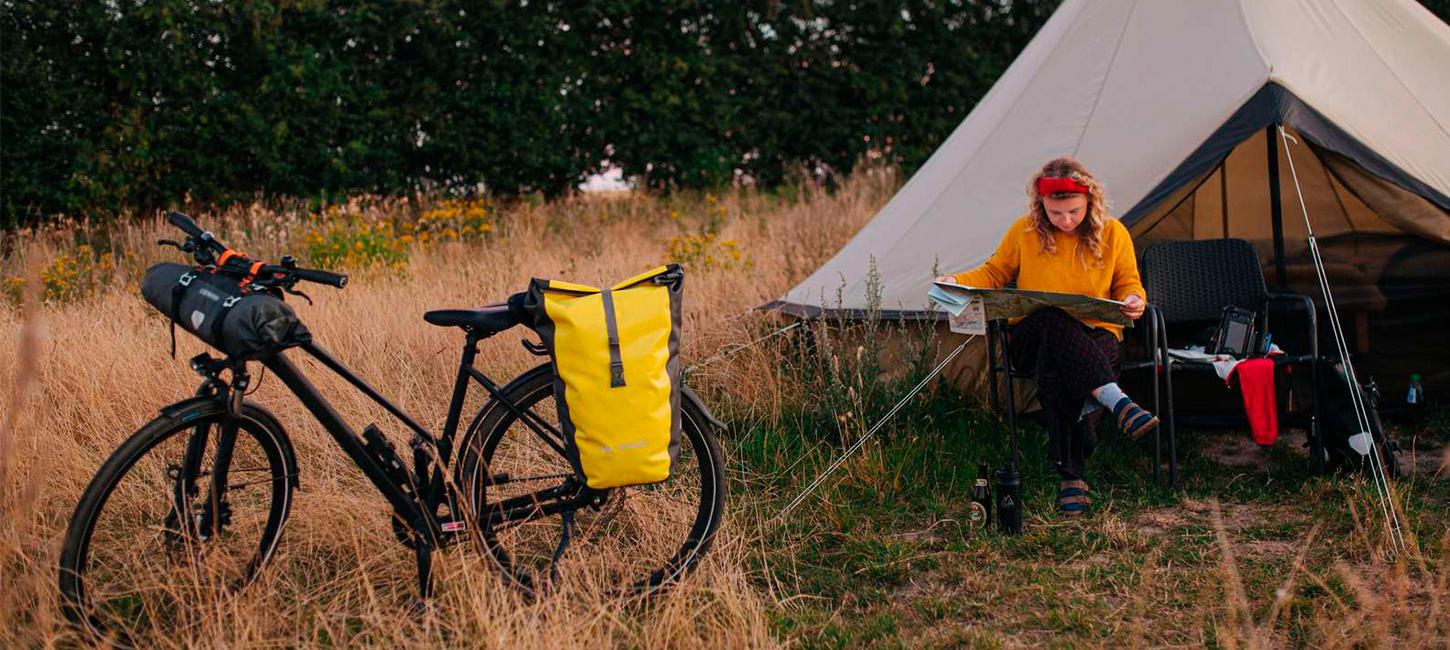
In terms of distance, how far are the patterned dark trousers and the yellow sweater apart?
9 cm

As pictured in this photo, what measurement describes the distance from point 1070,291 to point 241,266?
244 centimetres

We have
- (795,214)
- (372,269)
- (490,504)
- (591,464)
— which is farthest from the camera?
(795,214)

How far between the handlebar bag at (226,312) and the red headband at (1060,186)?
2228 mm

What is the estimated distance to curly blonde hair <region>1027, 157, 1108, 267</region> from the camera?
385 centimetres

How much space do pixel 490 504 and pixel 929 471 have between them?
5.38 feet

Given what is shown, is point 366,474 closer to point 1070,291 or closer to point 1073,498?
point 1073,498

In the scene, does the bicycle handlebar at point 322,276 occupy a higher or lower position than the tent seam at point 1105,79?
lower

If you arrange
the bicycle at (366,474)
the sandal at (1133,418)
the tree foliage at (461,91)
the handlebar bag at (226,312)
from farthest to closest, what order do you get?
the tree foliage at (461,91) < the sandal at (1133,418) < the bicycle at (366,474) < the handlebar bag at (226,312)

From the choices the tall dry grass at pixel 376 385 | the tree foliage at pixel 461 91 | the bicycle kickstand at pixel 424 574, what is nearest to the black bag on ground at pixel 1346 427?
the tall dry grass at pixel 376 385

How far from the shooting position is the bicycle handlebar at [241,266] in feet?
8.78

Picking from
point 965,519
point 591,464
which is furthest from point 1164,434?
point 591,464

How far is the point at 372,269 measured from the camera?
254 inches

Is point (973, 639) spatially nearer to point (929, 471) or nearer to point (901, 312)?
point (929, 471)

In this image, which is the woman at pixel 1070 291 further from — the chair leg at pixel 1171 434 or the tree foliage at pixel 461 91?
the tree foliage at pixel 461 91
